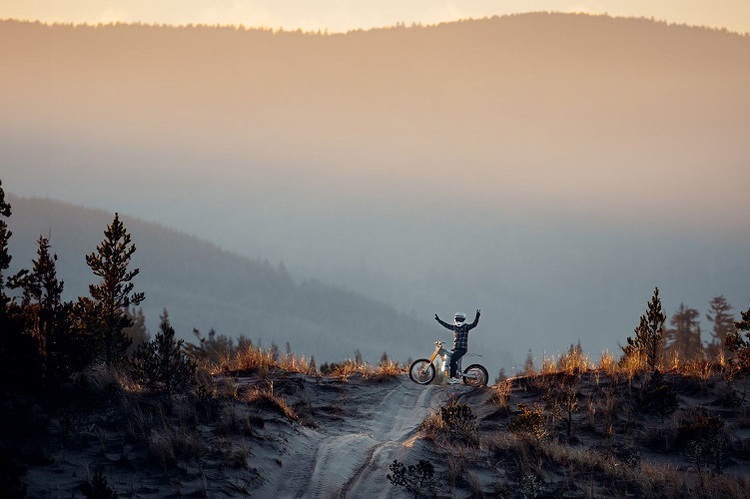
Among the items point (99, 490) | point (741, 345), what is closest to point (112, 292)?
point (99, 490)

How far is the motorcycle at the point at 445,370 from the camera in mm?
25578

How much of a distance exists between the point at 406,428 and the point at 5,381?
352 inches

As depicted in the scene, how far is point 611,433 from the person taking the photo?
19.9 m

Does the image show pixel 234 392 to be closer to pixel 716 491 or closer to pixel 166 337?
pixel 166 337

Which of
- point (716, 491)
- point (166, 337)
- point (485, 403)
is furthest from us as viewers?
point (485, 403)

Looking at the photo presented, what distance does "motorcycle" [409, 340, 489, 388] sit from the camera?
25.6 metres

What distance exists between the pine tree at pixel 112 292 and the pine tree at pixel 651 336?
13.3 meters

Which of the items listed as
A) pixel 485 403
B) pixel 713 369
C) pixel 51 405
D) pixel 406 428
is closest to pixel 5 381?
pixel 51 405

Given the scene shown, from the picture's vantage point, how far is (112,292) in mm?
22688

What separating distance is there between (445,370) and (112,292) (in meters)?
9.52

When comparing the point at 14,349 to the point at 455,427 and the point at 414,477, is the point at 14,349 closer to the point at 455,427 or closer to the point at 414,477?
the point at 414,477

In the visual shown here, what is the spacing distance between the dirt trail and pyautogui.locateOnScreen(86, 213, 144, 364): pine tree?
5756 mm

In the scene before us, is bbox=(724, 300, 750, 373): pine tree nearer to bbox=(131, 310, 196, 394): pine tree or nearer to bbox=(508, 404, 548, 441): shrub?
bbox=(508, 404, 548, 441): shrub

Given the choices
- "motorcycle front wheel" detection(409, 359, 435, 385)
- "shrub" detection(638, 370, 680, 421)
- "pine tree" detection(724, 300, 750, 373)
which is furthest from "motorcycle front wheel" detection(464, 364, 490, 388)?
"pine tree" detection(724, 300, 750, 373)
